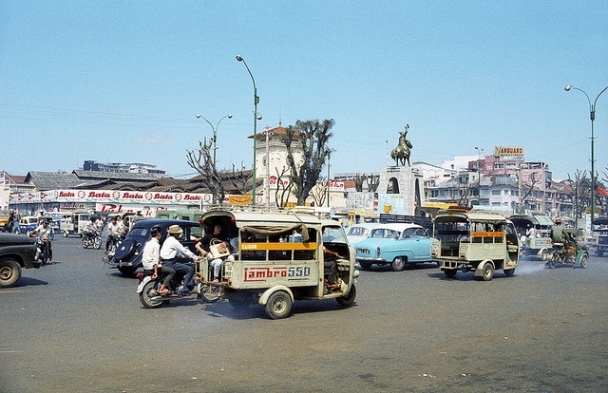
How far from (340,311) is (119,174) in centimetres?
8089

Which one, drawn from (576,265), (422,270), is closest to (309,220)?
(422,270)

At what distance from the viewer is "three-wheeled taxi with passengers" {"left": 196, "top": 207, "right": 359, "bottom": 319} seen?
10.9m

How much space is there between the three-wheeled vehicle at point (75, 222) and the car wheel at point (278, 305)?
140ft

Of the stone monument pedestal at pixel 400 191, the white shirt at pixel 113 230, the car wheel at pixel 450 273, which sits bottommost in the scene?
the car wheel at pixel 450 273

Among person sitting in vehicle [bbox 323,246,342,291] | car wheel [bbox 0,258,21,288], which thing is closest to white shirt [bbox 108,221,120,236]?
car wheel [bbox 0,258,21,288]

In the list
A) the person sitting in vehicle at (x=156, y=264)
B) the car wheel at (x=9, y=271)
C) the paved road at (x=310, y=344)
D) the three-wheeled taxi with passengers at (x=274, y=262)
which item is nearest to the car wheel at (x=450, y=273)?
the paved road at (x=310, y=344)

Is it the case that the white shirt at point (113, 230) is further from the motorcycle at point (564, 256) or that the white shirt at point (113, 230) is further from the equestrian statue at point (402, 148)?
the equestrian statue at point (402, 148)

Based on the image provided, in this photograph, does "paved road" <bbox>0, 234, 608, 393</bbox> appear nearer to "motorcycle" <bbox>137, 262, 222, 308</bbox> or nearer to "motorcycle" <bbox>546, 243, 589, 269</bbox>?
"motorcycle" <bbox>137, 262, 222, 308</bbox>

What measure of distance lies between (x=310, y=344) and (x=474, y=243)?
11.0 m

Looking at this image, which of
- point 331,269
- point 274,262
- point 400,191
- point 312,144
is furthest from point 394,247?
point 312,144

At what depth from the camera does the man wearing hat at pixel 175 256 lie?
11.9 metres

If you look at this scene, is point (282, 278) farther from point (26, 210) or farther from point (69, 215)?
point (26, 210)

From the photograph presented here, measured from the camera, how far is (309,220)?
11.7m

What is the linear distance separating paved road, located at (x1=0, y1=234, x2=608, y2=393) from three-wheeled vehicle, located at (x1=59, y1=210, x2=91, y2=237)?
37209 mm
